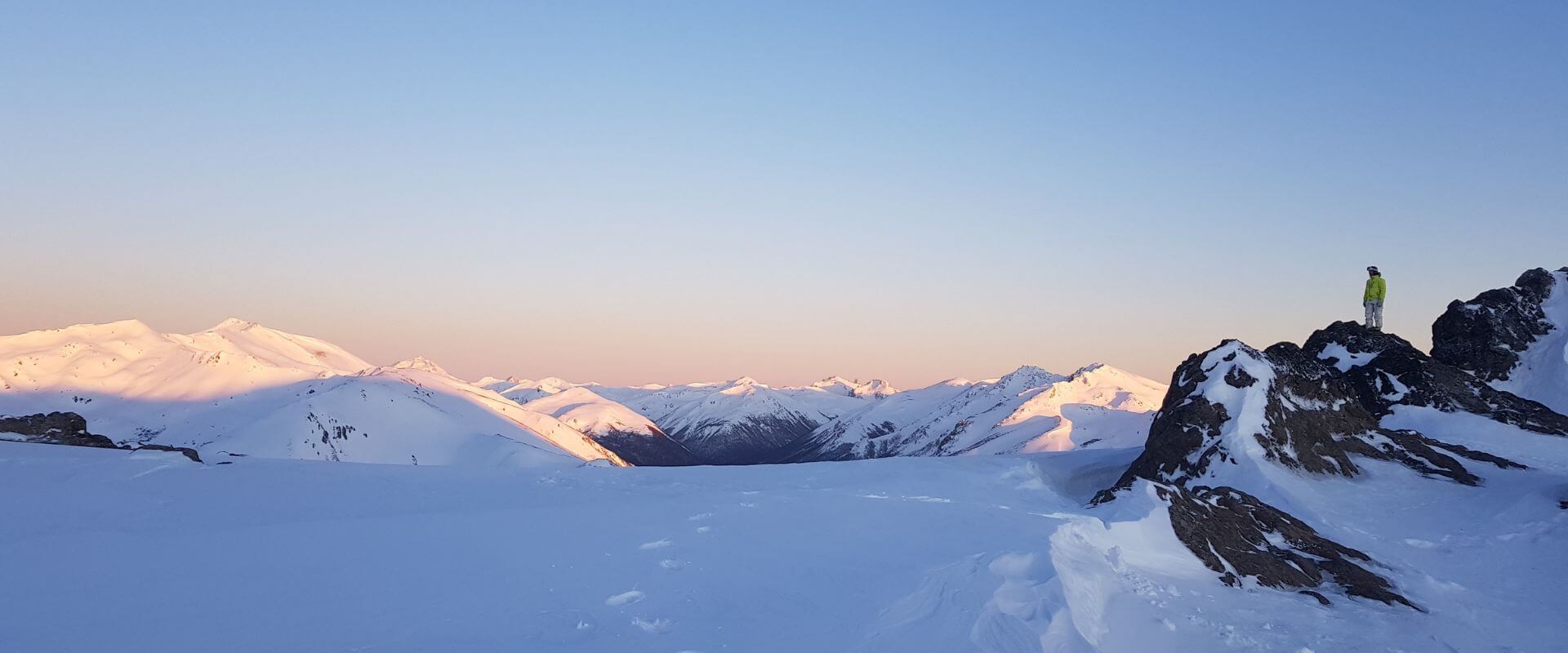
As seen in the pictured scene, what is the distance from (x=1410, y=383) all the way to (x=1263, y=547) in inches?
859

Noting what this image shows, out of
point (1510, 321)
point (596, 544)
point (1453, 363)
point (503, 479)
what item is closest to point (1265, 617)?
point (596, 544)

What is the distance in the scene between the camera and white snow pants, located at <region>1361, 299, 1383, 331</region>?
4016 cm

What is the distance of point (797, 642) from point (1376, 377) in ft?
120

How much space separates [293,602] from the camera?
11.7m

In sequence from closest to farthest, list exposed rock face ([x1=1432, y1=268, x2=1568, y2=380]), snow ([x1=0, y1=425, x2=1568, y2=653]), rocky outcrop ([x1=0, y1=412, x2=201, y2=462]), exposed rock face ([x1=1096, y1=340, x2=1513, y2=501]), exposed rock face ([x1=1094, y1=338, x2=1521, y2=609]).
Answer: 1. snow ([x1=0, y1=425, x2=1568, y2=653])
2. rocky outcrop ([x1=0, y1=412, x2=201, y2=462])
3. exposed rock face ([x1=1094, y1=338, x2=1521, y2=609])
4. exposed rock face ([x1=1096, y1=340, x2=1513, y2=501])
5. exposed rock face ([x1=1432, y1=268, x2=1568, y2=380])

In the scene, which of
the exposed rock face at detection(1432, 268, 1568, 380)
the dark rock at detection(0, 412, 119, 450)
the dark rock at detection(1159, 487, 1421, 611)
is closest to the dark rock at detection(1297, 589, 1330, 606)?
the dark rock at detection(1159, 487, 1421, 611)

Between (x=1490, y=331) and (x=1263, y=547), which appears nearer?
(x=1263, y=547)

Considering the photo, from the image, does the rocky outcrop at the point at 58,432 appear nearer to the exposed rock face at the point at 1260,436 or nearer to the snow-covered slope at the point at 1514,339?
the exposed rock face at the point at 1260,436

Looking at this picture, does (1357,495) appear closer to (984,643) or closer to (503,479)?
(984,643)

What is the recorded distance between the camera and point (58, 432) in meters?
23.8

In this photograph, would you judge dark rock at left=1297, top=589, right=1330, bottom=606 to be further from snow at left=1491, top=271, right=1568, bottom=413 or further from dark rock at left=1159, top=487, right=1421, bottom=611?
snow at left=1491, top=271, right=1568, bottom=413

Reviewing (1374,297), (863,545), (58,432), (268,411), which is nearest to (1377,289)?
(1374,297)

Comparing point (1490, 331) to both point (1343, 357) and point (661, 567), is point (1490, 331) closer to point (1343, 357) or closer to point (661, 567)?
point (1343, 357)

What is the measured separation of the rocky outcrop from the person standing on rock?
159 ft
